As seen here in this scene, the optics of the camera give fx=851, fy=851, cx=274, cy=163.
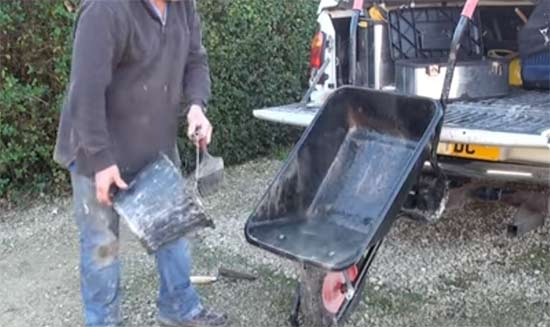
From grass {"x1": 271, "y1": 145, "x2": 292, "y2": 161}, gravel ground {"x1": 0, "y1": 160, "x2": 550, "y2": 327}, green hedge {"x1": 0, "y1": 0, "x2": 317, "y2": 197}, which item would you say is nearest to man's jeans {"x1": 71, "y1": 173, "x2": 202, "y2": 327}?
gravel ground {"x1": 0, "y1": 160, "x2": 550, "y2": 327}

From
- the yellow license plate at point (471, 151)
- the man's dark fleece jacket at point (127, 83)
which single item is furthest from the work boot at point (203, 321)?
the yellow license plate at point (471, 151)

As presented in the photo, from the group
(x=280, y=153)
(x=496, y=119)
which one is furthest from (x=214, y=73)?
(x=496, y=119)

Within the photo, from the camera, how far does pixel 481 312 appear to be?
4168 millimetres

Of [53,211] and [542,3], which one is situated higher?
[542,3]

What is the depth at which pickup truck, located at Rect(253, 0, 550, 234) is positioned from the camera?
4.03 m

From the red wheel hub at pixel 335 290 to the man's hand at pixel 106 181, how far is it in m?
1.07

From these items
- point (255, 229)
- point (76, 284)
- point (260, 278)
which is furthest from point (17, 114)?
point (255, 229)

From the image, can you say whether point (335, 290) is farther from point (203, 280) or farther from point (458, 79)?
point (458, 79)

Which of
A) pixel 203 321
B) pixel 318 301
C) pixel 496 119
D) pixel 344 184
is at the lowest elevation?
pixel 203 321

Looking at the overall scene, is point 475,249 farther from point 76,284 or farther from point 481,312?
point 76,284

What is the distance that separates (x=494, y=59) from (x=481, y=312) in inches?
66.5

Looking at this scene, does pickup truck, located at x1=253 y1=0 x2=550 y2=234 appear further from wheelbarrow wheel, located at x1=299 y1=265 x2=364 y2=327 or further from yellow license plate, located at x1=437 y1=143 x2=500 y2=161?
wheelbarrow wheel, located at x1=299 y1=265 x2=364 y2=327

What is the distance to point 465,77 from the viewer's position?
15.9 feet

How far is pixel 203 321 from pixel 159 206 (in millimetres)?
826
